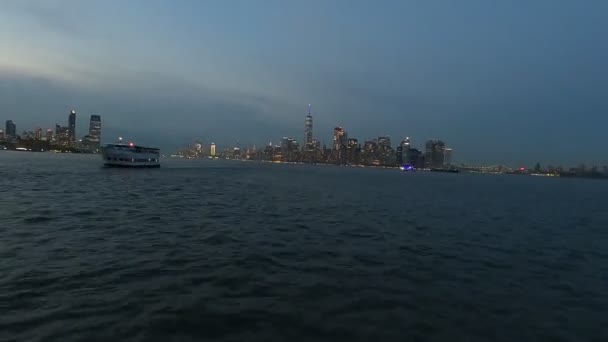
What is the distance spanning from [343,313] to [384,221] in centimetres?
2016

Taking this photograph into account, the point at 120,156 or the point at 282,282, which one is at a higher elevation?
the point at 120,156

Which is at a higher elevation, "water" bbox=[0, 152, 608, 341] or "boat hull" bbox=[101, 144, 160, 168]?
"boat hull" bbox=[101, 144, 160, 168]

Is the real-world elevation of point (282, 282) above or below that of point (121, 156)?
below

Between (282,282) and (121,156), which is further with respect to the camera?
(121,156)

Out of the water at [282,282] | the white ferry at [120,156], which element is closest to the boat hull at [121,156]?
the white ferry at [120,156]

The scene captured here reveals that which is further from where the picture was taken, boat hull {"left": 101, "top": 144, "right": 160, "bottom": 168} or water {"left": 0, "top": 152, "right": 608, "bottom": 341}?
boat hull {"left": 101, "top": 144, "right": 160, "bottom": 168}

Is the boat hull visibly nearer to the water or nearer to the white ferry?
the white ferry

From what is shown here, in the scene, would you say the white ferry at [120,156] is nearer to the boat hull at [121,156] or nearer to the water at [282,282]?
the boat hull at [121,156]

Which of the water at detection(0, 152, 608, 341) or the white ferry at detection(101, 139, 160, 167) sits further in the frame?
the white ferry at detection(101, 139, 160, 167)

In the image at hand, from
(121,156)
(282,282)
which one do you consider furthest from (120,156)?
(282,282)

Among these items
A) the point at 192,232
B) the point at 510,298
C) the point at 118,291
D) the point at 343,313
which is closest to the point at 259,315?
the point at 343,313

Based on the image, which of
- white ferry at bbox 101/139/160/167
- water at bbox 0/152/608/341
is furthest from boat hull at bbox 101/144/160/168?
water at bbox 0/152/608/341

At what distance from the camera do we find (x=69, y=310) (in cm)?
893

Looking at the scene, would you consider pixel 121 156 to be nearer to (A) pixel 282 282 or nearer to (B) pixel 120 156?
(B) pixel 120 156
